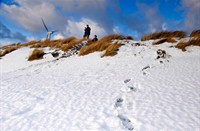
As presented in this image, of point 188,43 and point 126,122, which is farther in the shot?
point 188,43

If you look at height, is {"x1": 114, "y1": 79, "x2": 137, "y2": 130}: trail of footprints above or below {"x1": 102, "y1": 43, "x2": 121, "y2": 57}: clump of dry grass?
below

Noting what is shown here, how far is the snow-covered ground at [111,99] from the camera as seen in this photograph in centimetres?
502

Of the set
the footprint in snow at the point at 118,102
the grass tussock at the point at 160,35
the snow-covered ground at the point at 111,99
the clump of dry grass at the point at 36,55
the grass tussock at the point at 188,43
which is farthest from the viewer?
the grass tussock at the point at 160,35

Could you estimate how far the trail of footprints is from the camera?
5.06m

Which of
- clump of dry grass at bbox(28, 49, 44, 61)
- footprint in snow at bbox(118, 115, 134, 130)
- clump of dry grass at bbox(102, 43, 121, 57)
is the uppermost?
clump of dry grass at bbox(102, 43, 121, 57)

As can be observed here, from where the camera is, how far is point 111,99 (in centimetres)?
661

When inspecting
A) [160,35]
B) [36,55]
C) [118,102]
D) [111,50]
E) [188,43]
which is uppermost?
[160,35]

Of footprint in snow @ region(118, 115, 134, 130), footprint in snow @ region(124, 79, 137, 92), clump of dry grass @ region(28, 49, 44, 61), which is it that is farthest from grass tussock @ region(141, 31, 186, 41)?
footprint in snow @ region(118, 115, 134, 130)

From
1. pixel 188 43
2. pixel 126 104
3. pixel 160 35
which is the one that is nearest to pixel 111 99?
pixel 126 104

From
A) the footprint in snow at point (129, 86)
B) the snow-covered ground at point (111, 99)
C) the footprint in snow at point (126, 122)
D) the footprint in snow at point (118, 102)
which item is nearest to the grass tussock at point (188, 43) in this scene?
the snow-covered ground at point (111, 99)

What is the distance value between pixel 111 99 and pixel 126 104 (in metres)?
0.61

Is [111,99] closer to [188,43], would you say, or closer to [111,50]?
[111,50]

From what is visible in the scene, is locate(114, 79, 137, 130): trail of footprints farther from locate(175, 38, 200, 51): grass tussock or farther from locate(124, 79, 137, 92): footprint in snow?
locate(175, 38, 200, 51): grass tussock

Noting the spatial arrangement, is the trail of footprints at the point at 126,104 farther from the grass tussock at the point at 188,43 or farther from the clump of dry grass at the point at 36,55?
the clump of dry grass at the point at 36,55
